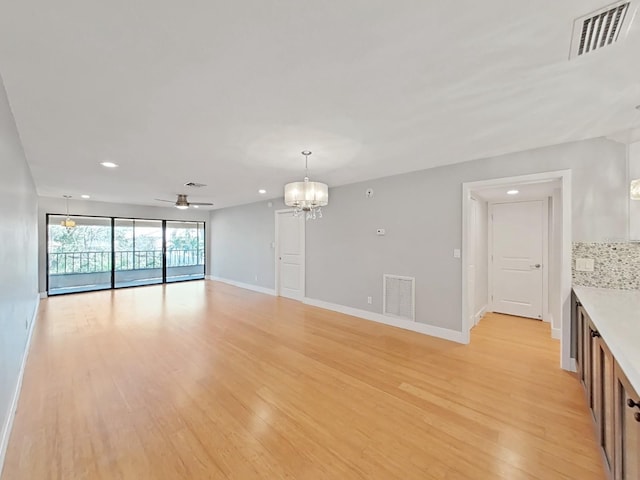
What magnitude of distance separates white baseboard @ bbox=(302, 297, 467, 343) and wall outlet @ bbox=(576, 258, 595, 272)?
153cm

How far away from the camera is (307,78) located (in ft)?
5.98

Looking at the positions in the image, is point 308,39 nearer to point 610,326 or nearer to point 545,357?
point 610,326

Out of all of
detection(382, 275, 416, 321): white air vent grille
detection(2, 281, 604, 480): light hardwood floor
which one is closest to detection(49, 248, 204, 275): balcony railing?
detection(2, 281, 604, 480): light hardwood floor

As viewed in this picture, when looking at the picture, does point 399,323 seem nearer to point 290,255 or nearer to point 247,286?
point 290,255

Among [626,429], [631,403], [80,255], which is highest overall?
[80,255]

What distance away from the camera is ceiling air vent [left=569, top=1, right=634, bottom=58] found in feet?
4.23

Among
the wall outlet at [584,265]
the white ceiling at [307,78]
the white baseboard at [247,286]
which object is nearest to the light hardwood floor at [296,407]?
the wall outlet at [584,265]

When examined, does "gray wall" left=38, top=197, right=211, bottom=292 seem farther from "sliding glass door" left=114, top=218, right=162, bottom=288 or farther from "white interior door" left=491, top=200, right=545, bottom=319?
"white interior door" left=491, top=200, right=545, bottom=319

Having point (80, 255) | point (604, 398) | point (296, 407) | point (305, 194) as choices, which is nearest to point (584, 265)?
point (604, 398)

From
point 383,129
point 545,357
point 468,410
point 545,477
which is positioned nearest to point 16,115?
point 383,129

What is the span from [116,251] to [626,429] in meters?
9.81

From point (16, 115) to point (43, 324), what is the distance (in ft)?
12.4

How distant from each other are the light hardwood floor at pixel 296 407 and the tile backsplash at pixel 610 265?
1024 millimetres

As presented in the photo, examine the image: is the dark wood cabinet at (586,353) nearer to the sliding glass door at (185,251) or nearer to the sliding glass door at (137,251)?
the sliding glass door at (185,251)
